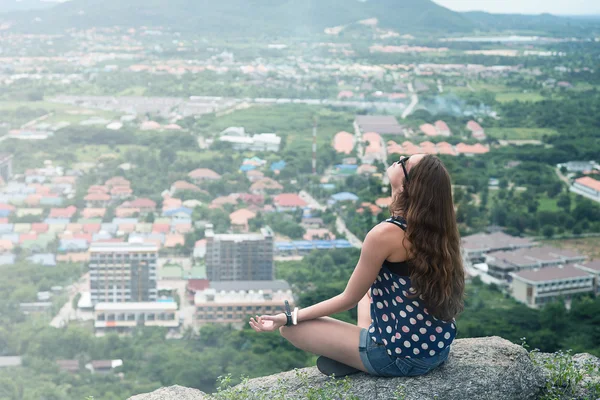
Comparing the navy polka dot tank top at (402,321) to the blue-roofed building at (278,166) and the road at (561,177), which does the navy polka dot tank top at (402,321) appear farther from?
the blue-roofed building at (278,166)

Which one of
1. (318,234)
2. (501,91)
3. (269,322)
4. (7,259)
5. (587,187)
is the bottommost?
(7,259)

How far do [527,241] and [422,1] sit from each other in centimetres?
1164

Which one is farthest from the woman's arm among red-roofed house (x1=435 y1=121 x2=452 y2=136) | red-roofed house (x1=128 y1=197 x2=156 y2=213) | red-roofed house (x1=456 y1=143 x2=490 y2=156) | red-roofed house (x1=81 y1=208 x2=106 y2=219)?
red-roofed house (x1=435 y1=121 x2=452 y2=136)

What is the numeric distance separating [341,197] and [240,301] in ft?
11.5

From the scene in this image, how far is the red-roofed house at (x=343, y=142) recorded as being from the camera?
12820 mm

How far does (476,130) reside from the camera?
13.4 metres

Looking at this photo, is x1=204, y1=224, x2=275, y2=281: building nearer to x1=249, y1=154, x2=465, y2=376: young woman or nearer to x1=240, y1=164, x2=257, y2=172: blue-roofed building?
x1=240, y1=164, x2=257, y2=172: blue-roofed building

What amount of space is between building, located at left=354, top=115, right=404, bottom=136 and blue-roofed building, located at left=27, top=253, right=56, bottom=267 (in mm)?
6093

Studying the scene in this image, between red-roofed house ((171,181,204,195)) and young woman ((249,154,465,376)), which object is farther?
red-roofed house ((171,181,204,195))

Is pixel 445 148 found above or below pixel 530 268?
above

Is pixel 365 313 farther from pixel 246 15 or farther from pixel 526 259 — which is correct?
pixel 246 15

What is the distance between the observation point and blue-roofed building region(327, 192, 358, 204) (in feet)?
34.3

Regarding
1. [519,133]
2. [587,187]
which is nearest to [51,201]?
[587,187]

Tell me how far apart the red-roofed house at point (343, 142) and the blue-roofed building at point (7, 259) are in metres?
5.64
